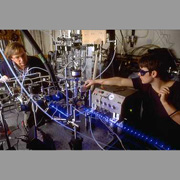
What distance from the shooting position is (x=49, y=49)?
3.92 ft

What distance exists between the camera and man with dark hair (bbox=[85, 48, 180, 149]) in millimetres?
923

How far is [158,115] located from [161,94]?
210mm

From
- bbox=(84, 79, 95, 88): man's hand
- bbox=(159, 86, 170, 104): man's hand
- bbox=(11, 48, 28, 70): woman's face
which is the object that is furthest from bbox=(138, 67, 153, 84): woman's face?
bbox=(11, 48, 28, 70): woman's face

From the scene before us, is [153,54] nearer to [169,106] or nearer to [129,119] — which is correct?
[169,106]

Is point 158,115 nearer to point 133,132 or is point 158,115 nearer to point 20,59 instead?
point 133,132

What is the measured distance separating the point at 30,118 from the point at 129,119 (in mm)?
1047

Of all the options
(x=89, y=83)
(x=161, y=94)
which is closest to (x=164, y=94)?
(x=161, y=94)

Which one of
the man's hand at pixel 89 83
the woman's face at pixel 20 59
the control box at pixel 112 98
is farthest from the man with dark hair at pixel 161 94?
the woman's face at pixel 20 59

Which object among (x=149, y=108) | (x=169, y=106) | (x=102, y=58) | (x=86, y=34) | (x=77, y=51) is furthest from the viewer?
(x=77, y=51)

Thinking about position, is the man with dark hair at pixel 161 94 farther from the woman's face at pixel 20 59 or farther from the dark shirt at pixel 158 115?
the woman's face at pixel 20 59

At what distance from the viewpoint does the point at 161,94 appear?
0.94 m

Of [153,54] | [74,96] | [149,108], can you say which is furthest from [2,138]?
[153,54]

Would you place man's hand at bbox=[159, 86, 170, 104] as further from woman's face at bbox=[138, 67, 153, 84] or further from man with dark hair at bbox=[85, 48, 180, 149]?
woman's face at bbox=[138, 67, 153, 84]

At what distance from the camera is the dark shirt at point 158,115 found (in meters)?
0.92
